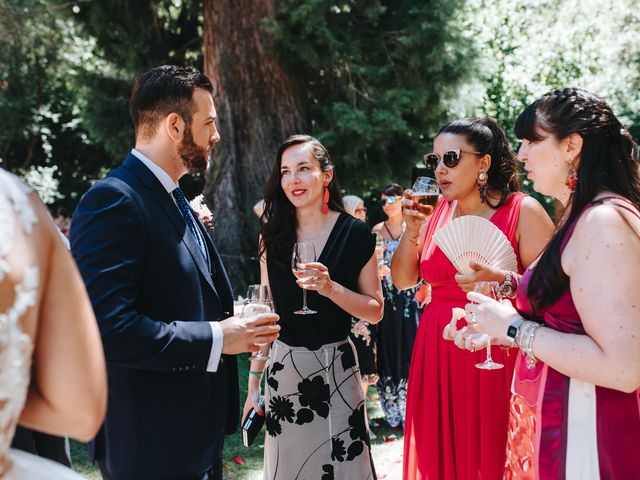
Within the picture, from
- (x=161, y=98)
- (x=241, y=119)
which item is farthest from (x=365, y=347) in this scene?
(x=241, y=119)

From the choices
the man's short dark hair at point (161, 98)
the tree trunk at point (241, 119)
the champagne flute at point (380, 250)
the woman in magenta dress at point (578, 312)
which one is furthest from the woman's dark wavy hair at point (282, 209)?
the tree trunk at point (241, 119)

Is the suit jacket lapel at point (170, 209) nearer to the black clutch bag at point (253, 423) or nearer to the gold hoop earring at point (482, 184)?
the black clutch bag at point (253, 423)

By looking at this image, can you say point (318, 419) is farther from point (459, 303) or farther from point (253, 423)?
point (459, 303)

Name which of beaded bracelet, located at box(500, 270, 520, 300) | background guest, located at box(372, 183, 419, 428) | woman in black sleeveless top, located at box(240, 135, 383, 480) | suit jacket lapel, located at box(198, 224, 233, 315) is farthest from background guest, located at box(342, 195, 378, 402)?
suit jacket lapel, located at box(198, 224, 233, 315)

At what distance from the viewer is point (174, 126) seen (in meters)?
2.76

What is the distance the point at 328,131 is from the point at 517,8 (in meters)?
16.3

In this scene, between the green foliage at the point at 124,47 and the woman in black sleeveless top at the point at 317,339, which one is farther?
the green foliage at the point at 124,47

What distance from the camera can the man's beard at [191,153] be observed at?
279 centimetres

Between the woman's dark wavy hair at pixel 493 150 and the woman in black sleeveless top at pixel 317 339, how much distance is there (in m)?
0.79

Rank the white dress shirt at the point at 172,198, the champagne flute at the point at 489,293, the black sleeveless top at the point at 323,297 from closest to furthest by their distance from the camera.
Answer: the white dress shirt at the point at 172,198
the champagne flute at the point at 489,293
the black sleeveless top at the point at 323,297

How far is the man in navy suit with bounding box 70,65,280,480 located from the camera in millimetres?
2297

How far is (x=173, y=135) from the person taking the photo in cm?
276

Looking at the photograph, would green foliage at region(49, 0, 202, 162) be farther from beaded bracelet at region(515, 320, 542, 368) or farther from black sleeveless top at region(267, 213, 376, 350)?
beaded bracelet at region(515, 320, 542, 368)

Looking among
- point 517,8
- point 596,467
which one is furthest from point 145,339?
point 517,8
